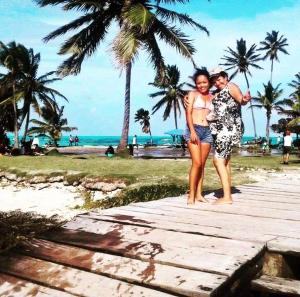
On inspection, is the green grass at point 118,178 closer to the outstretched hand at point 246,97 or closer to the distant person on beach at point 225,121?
the distant person on beach at point 225,121

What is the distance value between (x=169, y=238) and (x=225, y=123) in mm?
2096

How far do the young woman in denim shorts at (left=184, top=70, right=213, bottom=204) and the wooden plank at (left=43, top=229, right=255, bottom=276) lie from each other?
1.84m

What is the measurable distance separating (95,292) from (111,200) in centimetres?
756

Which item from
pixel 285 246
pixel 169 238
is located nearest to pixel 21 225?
pixel 169 238

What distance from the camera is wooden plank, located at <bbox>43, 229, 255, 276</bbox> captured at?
2473mm

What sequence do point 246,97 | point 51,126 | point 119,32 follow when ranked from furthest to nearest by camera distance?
point 51,126 → point 119,32 → point 246,97

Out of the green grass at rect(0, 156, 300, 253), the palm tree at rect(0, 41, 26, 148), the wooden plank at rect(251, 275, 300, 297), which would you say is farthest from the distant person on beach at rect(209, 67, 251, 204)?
the palm tree at rect(0, 41, 26, 148)

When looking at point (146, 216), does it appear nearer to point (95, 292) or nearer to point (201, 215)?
point (201, 215)

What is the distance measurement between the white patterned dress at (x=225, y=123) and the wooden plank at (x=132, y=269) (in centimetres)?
241

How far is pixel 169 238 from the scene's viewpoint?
3.02 m

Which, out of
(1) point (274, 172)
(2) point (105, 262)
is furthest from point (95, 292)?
(1) point (274, 172)

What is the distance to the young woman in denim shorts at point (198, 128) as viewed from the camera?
15.7 ft

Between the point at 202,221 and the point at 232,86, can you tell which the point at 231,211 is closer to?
the point at 202,221

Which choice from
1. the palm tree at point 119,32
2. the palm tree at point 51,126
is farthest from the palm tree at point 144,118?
the palm tree at point 119,32
